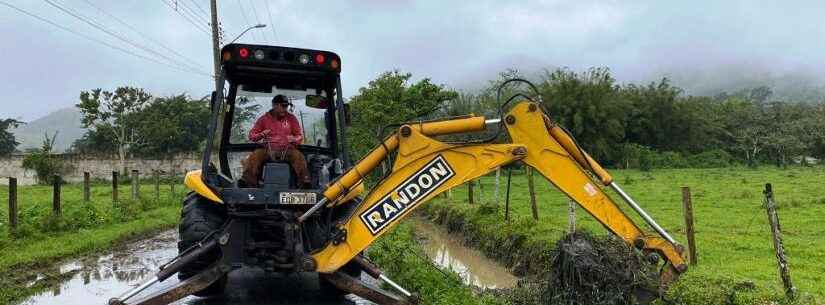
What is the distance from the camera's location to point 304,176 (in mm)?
6980

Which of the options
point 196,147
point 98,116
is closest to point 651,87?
point 196,147

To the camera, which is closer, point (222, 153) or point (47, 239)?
point (222, 153)

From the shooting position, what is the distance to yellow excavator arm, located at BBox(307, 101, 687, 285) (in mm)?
5398

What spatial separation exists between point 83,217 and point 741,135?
48627mm

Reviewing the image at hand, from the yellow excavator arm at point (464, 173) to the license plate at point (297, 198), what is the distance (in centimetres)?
67

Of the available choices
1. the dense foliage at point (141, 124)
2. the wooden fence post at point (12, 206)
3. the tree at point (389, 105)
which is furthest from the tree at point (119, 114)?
the wooden fence post at point (12, 206)

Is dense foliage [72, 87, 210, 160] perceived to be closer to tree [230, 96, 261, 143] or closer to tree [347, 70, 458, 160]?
tree [347, 70, 458, 160]

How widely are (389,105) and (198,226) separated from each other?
79.2ft

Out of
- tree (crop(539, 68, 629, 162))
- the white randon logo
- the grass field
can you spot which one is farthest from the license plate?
tree (crop(539, 68, 629, 162))

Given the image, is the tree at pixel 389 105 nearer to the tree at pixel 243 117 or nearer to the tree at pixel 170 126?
the tree at pixel 170 126

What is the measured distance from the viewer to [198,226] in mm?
6492

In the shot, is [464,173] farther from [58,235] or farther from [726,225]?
[726,225]

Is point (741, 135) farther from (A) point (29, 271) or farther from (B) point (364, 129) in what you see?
(A) point (29, 271)

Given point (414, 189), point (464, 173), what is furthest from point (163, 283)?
point (464, 173)
